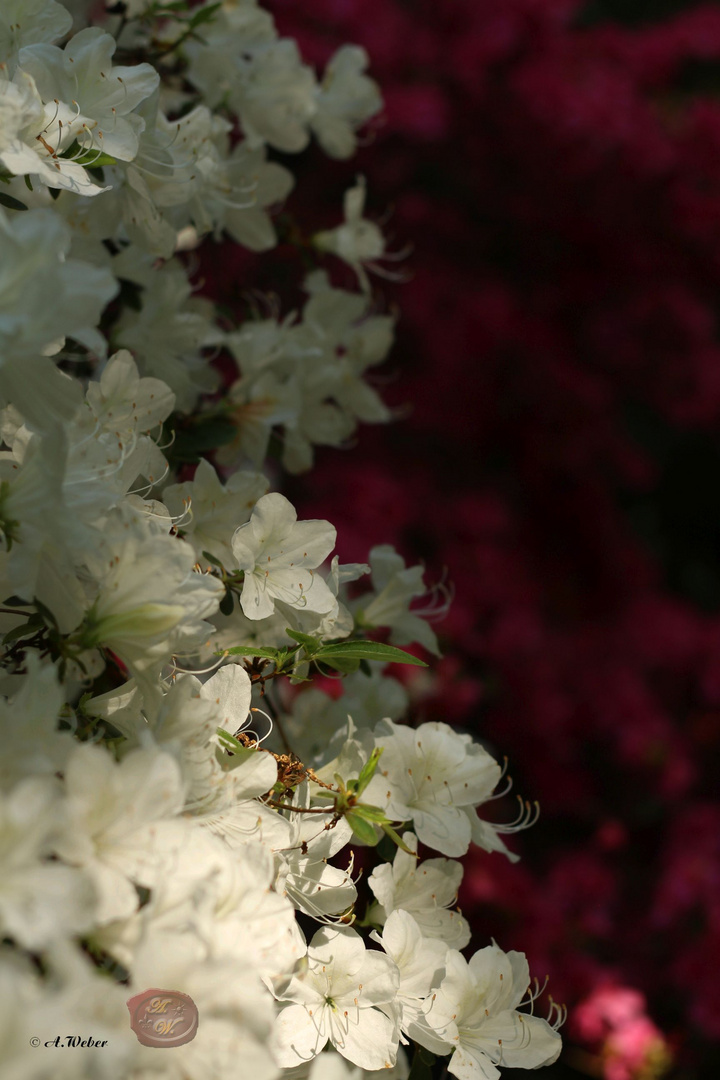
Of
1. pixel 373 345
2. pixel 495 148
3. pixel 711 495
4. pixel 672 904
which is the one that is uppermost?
pixel 373 345

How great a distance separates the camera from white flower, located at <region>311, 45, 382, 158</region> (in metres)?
1.37

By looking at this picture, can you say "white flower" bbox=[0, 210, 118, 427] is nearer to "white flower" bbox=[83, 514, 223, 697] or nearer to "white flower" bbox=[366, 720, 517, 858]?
"white flower" bbox=[83, 514, 223, 697]

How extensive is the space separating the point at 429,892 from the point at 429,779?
0.09 metres

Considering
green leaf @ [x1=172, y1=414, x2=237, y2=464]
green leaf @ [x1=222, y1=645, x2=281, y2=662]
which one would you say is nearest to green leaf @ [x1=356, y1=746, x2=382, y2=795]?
green leaf @ [x1=222, y1=645, x2=281, y2=662]

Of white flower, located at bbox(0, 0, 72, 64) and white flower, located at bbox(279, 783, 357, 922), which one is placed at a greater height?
white flower, located at bbox(0, 0, 72, 64)

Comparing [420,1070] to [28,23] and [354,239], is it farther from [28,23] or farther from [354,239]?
[354,239]

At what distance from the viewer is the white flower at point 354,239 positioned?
131 cm

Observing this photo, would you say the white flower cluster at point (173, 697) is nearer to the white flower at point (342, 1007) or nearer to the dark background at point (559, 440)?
the white flower at point (342, 1007)

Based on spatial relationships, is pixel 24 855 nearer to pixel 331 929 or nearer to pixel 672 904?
pixel 331 929

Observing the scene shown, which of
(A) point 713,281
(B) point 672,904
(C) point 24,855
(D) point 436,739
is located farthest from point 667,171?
(C) point 24,855

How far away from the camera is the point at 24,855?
0.48 metres

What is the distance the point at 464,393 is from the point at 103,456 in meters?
1.97

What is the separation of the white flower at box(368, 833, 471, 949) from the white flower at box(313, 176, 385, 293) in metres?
0.76

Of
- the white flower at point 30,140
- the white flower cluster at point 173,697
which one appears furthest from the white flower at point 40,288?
the white flower at point 30,140
